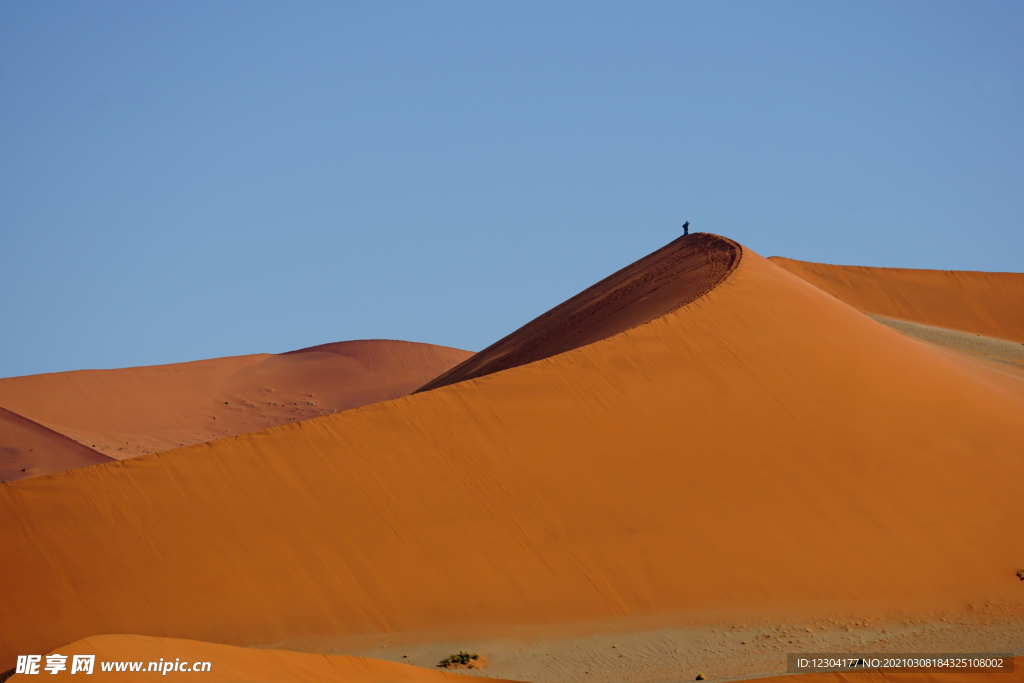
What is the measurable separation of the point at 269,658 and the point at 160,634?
3.55m

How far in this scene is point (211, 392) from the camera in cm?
5000

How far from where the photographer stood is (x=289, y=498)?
11.8 meters

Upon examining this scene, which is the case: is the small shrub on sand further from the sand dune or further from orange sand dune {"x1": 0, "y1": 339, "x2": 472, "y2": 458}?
orange sand dune {"x1": 0, "y1": 339, "x2": 472, "y2": 458}

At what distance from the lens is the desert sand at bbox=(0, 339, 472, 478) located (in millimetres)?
42000

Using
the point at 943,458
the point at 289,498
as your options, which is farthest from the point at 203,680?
the point at 943,458

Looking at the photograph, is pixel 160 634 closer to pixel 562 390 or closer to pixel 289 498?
pixel 289 498

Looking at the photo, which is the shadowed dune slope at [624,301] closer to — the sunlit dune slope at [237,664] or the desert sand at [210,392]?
the sunlit dune slope at [237,664]

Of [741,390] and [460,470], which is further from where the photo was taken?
[741,390]

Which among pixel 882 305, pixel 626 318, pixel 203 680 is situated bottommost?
pixel 203 680

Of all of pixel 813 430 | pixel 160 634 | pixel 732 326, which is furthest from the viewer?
pixel 732 326

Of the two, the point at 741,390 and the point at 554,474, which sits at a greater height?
the point at 741,390

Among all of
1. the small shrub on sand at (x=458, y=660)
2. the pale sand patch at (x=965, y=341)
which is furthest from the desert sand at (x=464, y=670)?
the pale sand patch at (x=965, y=341)

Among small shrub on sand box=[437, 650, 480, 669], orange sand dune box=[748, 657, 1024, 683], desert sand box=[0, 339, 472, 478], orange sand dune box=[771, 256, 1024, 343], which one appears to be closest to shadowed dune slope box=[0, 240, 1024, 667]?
small shrub on sand box=[437, 650, 480, 669]

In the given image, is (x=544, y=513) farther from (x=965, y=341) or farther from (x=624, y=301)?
(x=965, y=341)
